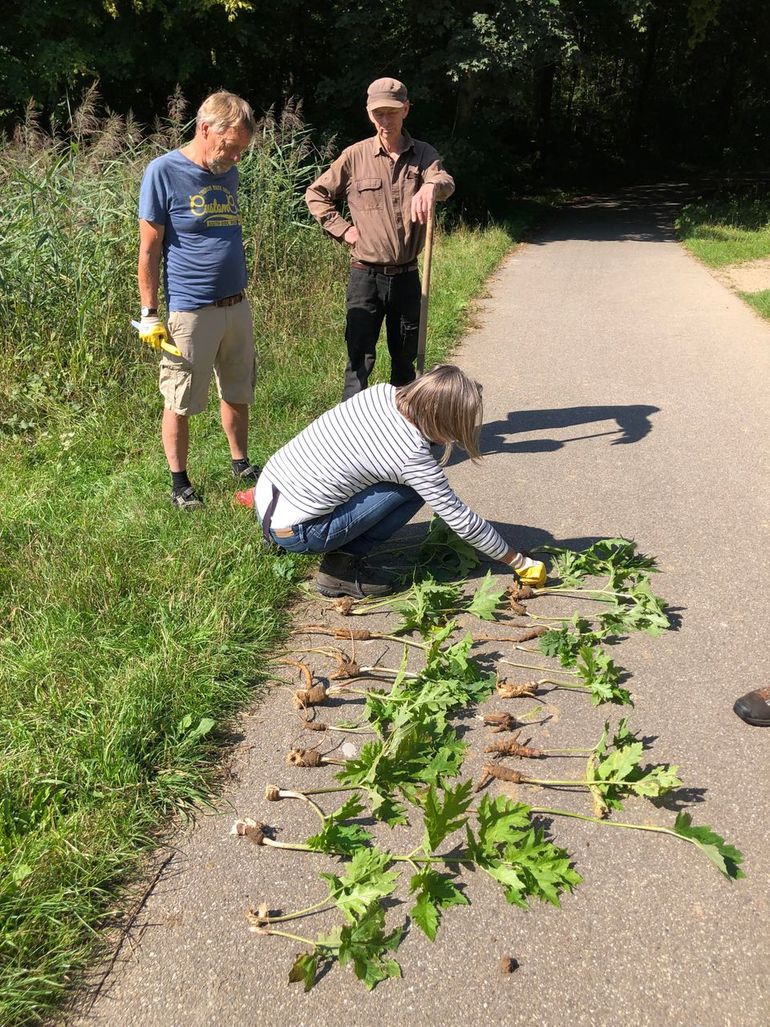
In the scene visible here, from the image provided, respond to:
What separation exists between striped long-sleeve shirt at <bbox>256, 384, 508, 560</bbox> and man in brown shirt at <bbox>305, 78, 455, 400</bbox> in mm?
1682

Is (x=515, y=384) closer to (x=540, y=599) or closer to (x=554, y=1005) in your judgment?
(x=540, y=599)

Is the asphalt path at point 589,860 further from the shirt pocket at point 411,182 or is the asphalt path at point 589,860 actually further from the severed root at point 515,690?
the shirt pocket at point 411,182

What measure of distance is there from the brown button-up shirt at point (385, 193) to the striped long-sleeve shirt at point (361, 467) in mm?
1713

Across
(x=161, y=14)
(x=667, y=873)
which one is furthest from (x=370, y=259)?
(x=161, y=14)

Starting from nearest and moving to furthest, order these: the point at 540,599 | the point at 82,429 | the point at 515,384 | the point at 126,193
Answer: the point at 540,599 < the point at 82,429 < the point at 126,193 < the point at 515,384

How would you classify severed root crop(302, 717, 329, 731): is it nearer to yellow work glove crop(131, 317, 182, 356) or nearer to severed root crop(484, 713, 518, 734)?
severed root crop(484, 713, 518, 734)

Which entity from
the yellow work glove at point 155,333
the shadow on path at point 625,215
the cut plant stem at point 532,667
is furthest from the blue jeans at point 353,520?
the shadow on path at point 625,215

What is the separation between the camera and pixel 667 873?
7.92ft

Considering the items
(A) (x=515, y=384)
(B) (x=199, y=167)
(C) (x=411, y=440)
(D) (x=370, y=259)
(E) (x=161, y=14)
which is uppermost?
(E) (x=161, y=14)

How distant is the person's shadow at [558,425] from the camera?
5.79m

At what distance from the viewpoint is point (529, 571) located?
376cm

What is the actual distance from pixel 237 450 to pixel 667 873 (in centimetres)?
330

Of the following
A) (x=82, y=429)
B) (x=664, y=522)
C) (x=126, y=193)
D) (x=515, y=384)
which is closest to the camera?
(x=664, y=522)

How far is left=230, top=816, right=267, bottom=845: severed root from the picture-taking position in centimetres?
252
